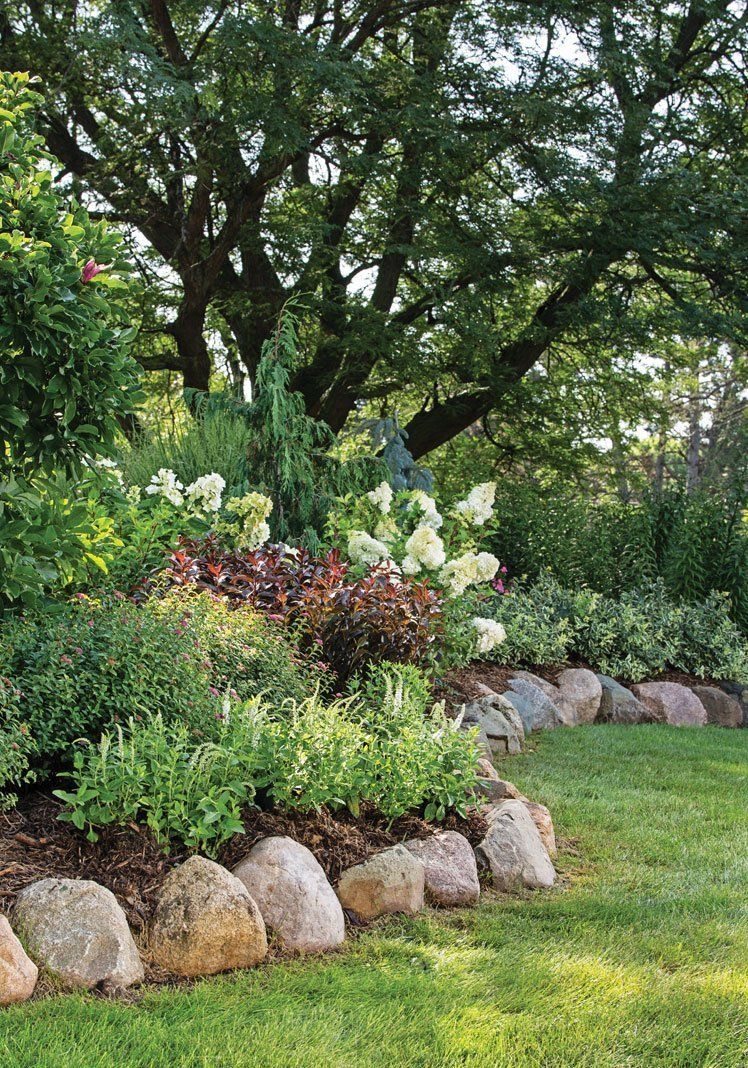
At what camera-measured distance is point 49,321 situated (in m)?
3.05

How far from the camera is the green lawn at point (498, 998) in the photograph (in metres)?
2.44

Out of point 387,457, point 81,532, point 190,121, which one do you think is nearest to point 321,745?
point 81,532

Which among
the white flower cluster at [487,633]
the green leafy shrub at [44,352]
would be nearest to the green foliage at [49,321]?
the green leafy shrub at [44,352]

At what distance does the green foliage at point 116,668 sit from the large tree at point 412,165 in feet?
20.3

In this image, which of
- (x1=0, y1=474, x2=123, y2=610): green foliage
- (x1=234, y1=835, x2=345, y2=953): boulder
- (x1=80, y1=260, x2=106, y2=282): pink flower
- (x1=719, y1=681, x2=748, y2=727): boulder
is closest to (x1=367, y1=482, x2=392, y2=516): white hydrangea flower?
(x1=0, y1=474, x2=123, y2=610): green foliage

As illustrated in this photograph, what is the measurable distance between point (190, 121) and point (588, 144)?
14.2 feet

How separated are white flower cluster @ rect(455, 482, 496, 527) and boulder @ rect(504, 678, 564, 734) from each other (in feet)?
3.82

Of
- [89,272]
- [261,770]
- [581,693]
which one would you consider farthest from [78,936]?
[581,693]

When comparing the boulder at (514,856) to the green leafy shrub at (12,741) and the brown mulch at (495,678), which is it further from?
the brown mulch at (495,678)

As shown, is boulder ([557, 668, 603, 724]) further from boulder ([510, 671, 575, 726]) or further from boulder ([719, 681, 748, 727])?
boulder ([719, 681, 748, 727])

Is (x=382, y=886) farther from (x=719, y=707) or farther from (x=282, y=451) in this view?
(x=719, y=707)

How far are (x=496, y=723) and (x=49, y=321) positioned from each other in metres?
3.70

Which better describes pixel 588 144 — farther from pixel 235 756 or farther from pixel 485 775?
pixel 235 756

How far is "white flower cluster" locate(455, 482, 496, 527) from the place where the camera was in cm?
674
